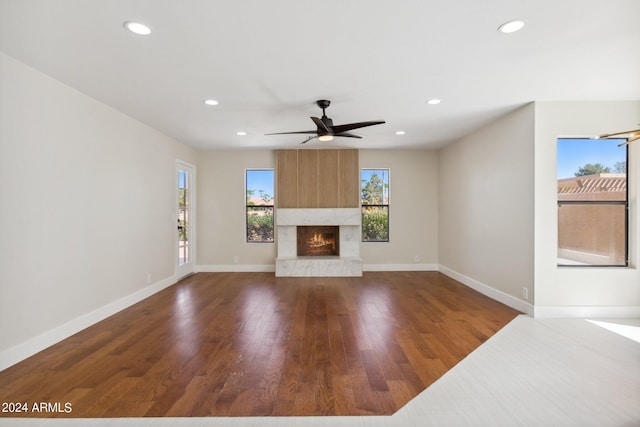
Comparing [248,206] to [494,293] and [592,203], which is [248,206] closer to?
[494,293]

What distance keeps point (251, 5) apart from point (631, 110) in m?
4.66

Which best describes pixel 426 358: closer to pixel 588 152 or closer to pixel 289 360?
pixel 289 360

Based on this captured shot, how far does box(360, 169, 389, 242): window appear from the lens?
23.4 ft

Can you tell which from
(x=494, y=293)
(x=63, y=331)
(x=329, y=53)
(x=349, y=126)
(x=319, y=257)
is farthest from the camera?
(x=319, y=257)

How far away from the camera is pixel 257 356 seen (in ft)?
9.41

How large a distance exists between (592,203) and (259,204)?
5.66 meters

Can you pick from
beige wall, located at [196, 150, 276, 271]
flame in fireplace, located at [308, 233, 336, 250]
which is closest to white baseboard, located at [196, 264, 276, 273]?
beige wall, located at [196, 150, 276, 271]

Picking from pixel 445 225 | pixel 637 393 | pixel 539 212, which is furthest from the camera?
pixel 445 225

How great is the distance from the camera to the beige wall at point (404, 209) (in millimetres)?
7086

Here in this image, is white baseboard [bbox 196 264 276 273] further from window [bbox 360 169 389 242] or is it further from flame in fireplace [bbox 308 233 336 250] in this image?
window [bbox 360 169 389 242]

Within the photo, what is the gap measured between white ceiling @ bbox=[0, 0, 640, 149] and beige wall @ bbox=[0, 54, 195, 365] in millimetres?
325

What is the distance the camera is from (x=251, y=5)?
2.07m

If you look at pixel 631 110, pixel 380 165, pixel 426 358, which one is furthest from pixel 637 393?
pixel 380 165

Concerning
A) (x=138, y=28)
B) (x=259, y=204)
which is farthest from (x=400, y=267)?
(x=138, y=28)
